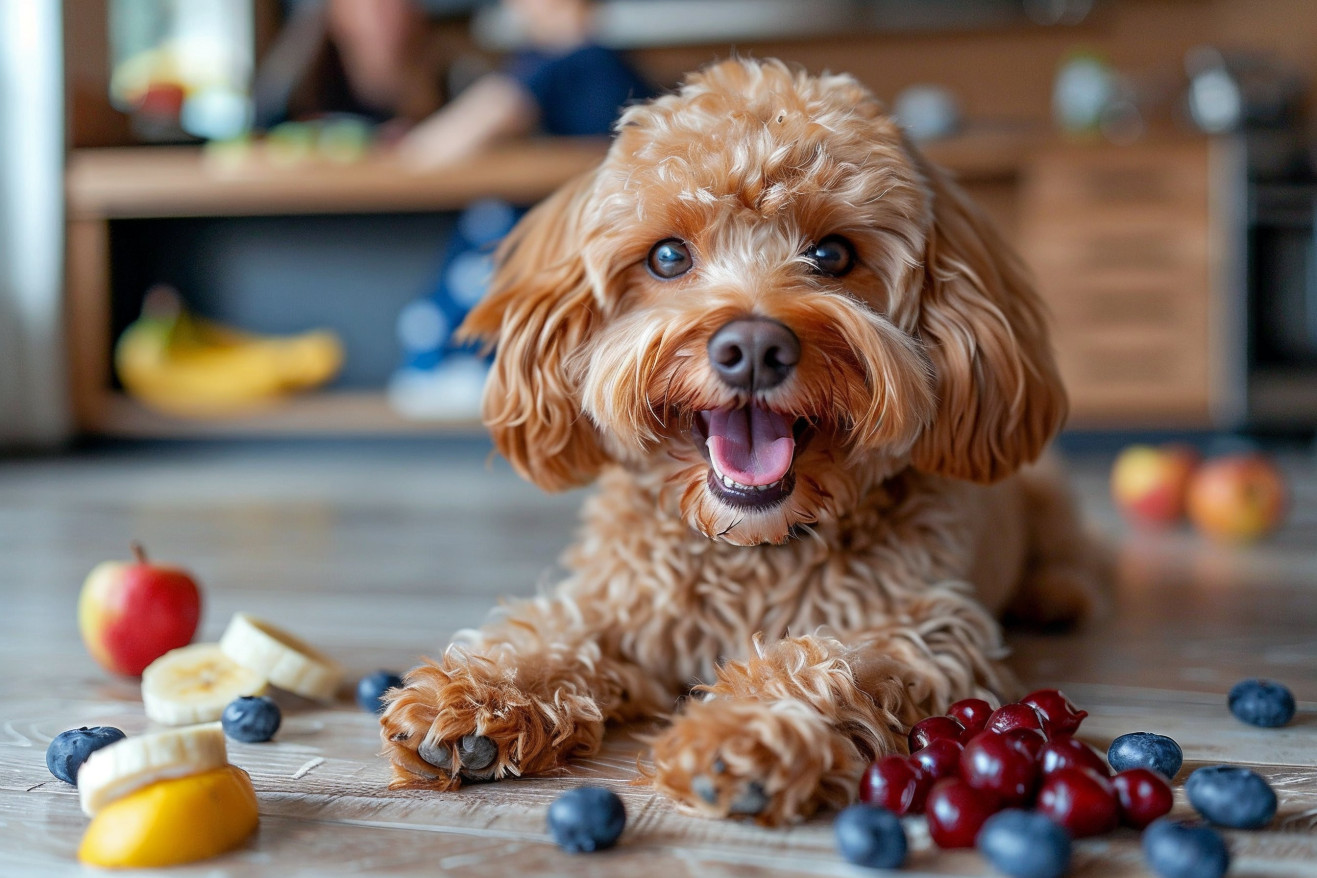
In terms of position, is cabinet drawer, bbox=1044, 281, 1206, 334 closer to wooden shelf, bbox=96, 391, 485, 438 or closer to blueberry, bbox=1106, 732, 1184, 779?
wooden shelf, bbox=96, 391, 485, 438

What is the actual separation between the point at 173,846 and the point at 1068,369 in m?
5.27

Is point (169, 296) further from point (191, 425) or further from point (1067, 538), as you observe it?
point (1067, 538)

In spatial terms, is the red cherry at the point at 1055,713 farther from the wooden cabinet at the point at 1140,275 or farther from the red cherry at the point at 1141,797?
the wooden cabinet at the point at 1140,275

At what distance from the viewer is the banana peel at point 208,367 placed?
5.95 metres

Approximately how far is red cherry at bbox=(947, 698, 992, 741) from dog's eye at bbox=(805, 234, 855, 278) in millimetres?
603

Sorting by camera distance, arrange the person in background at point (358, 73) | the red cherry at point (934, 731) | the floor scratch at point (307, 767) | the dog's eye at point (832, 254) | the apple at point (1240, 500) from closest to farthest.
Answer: the red cherry at point (934, 731)
the floor scratch at point (307, 767)
the dog's eye at point (832, 254)
the apple at point (1240, 500)
the person in background at point (358, 73)

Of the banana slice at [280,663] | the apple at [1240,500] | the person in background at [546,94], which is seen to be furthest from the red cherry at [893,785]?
the person in background at [546,94]

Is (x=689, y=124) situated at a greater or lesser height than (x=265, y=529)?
greater

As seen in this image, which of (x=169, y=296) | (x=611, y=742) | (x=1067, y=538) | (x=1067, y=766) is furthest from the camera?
(x=169, y=296)

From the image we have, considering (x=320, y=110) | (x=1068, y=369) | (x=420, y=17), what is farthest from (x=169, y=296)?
(x=1068, y=369)

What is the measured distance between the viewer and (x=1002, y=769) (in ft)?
3.96

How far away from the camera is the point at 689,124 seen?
1.59 m

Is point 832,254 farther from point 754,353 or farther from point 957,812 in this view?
point 957,812

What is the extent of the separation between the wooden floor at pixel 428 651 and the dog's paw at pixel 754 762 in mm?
31
